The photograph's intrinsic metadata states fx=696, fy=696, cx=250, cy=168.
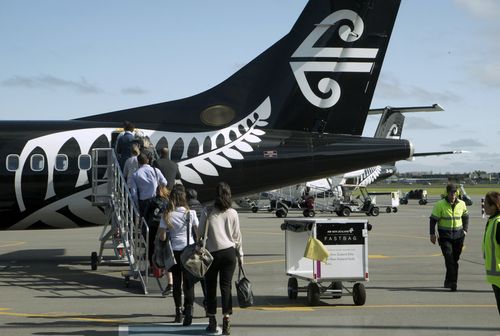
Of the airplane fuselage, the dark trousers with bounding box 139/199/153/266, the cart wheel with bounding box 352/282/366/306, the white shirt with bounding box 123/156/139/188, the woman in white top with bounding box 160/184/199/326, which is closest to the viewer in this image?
the woman in white top with bounding box 160/184/199/326

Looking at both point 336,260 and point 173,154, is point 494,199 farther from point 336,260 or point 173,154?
point 173,154

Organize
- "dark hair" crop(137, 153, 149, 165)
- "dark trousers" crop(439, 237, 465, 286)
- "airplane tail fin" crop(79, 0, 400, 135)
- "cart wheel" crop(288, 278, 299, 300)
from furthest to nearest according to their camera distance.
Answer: "airplane tail fin" crop(79, 0, 400, 135)
"dark hair" crop(137, 153, 149, 165)
"dark trousers" crop(439, 237, 465, 286)
"cart wheel" crop(288, 278, 299, 300)

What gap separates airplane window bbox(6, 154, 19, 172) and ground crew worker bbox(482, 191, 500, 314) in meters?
11.2

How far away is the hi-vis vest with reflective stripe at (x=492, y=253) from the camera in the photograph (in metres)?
7.77

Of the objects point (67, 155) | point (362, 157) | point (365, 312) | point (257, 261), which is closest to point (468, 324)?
point (365, 312)

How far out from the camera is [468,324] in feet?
30.3

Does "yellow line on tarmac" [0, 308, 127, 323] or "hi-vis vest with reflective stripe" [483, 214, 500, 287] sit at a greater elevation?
"hi-vis vest with reflective stripe" [483, 214, 500, 287]

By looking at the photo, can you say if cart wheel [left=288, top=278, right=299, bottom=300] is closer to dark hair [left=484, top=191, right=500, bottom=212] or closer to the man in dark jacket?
the man in dark jacket

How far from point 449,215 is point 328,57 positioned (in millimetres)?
5930

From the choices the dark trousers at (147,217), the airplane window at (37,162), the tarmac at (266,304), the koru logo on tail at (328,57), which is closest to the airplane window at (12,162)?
the airplane window at (37,162)

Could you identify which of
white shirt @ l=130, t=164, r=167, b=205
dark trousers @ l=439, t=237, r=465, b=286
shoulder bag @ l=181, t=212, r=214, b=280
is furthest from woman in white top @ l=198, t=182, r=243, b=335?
dark trousers @ l=439, t=237, r=465, b=286

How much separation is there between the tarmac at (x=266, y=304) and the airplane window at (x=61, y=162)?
2.35 meters

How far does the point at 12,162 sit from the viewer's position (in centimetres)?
1590

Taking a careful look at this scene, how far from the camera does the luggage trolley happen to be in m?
10.9
